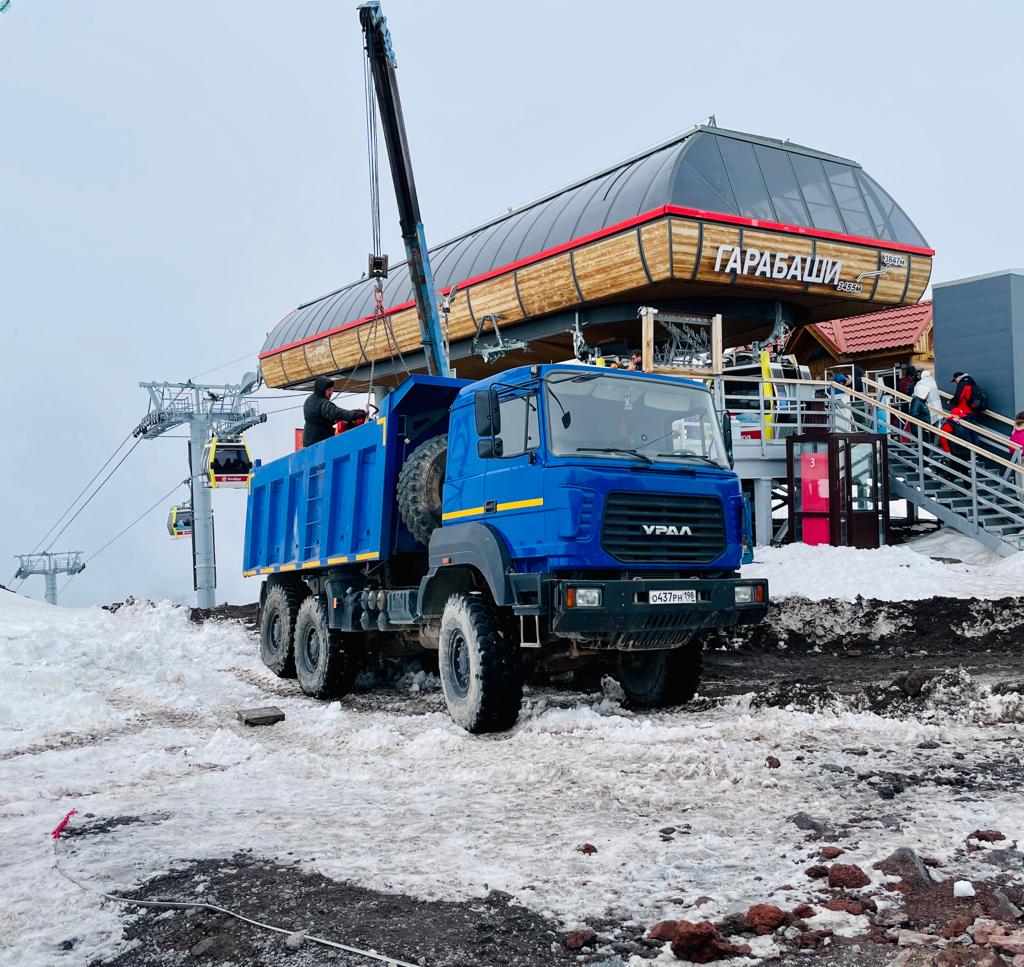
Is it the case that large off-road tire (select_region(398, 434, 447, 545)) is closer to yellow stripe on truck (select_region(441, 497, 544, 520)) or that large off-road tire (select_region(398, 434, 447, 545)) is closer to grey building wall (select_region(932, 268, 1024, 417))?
yellow stripe on truck (select_region(441, 497, 544, 520))

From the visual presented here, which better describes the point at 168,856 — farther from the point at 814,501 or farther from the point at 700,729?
the point at 814,501

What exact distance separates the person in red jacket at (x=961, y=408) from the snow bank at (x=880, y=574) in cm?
325

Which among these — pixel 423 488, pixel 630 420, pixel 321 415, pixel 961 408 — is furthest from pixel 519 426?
pixel 961 408

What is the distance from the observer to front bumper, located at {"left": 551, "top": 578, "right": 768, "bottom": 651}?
7527 millimetres

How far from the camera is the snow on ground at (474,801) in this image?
14.4 feet

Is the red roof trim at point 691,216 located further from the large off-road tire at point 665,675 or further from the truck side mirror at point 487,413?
the truck side mirror at point 487,413

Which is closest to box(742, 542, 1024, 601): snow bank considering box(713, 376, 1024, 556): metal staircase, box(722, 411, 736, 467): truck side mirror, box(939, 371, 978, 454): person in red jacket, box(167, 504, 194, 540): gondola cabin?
box(713, 376, 1024, 556): metal staircase

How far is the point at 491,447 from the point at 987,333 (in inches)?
603

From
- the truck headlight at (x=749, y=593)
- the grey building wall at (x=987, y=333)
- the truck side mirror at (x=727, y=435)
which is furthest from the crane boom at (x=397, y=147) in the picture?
the grey building wall at (x=987, y=333)

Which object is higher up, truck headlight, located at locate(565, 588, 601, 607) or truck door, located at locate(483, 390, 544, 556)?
truck door, located at locate(483, 390, 544, 556)

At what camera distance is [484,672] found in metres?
7.95

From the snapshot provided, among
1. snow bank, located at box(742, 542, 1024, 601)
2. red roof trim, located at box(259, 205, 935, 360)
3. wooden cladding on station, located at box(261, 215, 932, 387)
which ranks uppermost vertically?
red roof trim, located at box(259, 205, 935, 360)

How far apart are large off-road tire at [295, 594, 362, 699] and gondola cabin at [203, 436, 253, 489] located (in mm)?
23015

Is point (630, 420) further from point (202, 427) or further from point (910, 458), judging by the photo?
point (202, 427)
